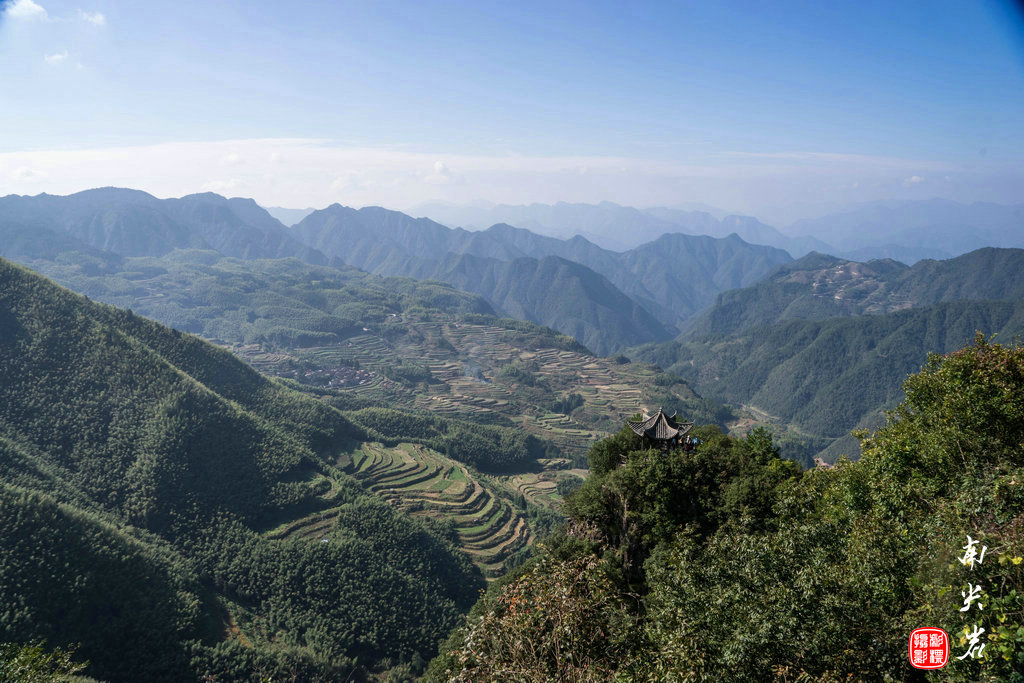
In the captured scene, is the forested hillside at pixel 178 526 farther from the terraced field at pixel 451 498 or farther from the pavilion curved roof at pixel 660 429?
the pavilion curved roof at pixel 660 429

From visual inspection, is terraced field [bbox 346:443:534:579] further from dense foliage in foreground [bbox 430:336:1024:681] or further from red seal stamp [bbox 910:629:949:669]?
red seal stamp [bbox 910:629:949:669]

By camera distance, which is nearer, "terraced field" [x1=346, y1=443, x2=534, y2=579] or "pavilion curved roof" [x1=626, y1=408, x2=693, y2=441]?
"pavilion curved roof" [x1=626, y1=408, x2=693, y2=441]

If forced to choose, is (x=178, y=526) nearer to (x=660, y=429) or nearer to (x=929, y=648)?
(x=660, y=429)

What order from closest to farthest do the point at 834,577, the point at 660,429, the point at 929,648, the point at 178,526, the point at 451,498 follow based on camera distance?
1. the point at 929,648
2. the point at 834,577
3. the point at 660,429
4. the point at 178,526
5. the point at 451,498

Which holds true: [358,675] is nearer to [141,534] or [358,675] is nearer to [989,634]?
[141,534]

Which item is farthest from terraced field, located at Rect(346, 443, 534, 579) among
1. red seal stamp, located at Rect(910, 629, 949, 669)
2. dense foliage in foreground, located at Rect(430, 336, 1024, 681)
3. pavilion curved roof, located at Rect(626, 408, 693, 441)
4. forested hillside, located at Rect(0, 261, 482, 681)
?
red seal stamp, located at Rect(910, 629, 949, 669)

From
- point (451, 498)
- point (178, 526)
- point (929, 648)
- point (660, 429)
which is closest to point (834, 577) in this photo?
point (929, 648)

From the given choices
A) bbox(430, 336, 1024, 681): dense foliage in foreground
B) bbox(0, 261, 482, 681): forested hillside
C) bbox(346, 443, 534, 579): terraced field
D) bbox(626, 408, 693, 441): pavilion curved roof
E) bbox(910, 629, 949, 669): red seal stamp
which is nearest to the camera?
bbox(910, 629, 949, 669): red seal stamp

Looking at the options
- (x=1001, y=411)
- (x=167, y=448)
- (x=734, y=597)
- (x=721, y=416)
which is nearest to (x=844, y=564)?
(x=734, y=597)
